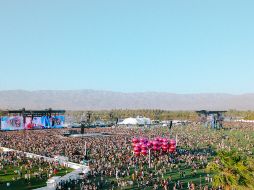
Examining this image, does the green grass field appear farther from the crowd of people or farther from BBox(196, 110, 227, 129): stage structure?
BBox(196, 110, 227, 129): stage structure

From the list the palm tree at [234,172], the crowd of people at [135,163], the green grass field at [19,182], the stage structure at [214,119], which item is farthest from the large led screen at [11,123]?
the palm tree at [234,172]

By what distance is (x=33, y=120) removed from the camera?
109438 mm

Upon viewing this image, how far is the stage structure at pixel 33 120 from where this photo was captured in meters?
105

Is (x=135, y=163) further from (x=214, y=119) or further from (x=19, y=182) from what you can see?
(x=214, y=119)

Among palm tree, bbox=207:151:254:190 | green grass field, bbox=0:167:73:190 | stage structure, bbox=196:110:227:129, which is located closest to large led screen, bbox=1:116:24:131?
stage structure, bbox=196:110:227:129

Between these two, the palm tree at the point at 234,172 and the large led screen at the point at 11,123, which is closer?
the palm tree at the point at 234,172

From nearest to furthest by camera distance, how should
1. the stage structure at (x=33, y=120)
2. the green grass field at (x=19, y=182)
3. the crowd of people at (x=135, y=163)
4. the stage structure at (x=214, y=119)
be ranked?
1. the green grass field at (x=19, y=182)
2. the crowd of people at (x=135, y=163)
3. the stage structure at (x=33, y=120)
4. the stage structure at (x=214, y=119)

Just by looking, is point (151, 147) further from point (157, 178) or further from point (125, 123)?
point (125, 123)

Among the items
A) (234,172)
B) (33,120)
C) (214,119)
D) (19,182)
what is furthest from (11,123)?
(234,172)

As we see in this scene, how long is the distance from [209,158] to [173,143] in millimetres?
5433

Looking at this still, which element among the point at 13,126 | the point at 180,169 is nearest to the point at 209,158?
the point at 180,169

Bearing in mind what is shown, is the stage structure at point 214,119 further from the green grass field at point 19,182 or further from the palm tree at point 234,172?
the palm tree at point 234,172

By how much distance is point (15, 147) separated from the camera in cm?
6481

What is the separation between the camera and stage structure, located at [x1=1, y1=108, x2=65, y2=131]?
105 m
